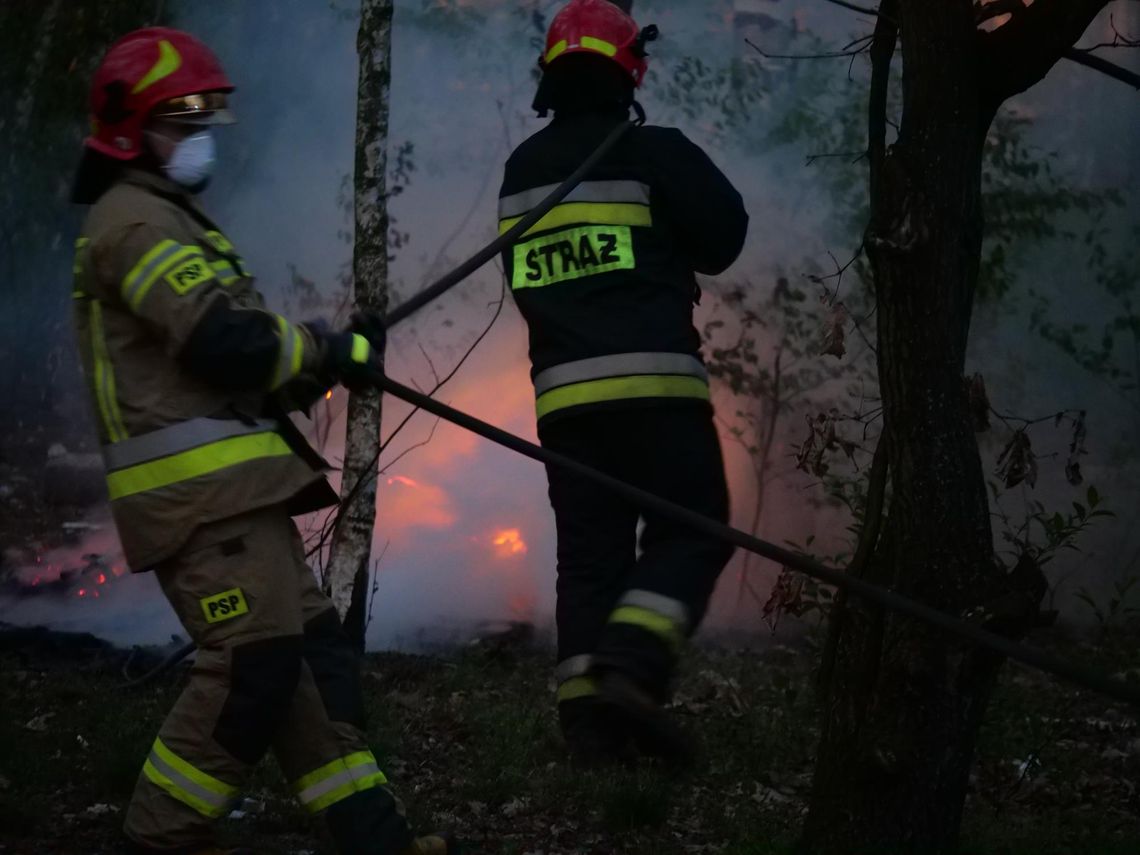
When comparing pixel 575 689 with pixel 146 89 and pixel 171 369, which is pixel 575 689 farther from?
pixel 146 89

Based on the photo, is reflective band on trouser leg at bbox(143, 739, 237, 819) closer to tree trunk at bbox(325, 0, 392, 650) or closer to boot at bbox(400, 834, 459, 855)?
boot at bbox(400, 834, 459, 855)

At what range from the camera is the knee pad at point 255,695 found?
3.24m

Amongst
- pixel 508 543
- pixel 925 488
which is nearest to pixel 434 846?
pixel 925 488

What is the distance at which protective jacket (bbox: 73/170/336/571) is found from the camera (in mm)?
3217

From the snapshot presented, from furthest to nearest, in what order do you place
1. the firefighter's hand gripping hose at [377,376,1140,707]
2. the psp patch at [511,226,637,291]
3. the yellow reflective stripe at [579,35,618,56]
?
the yellow reflective stripe at [579,35,618,56] < the psp patch at [511,226,637,291] < the firefighter's hand gripping hose at [377,376,1140,707]

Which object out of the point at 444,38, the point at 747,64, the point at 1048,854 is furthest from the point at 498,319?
the point at 1048,854

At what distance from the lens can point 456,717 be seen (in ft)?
19.1

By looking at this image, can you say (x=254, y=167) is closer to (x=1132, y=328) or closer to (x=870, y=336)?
(x=870, y=336)

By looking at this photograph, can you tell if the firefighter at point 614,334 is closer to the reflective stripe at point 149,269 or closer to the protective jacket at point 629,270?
the protective jacket at point 629,270

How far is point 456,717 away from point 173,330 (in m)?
3.00

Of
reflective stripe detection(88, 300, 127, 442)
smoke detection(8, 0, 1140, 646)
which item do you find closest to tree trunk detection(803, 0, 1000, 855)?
reflective stripe detection(88, 300, 127, 442)

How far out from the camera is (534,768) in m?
4.95

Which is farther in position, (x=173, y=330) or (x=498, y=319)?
(x=498, y=319)

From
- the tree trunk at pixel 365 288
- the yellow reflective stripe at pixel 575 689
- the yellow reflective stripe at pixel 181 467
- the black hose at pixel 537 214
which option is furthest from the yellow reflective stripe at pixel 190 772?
the tree trunk at pixel 365 288
